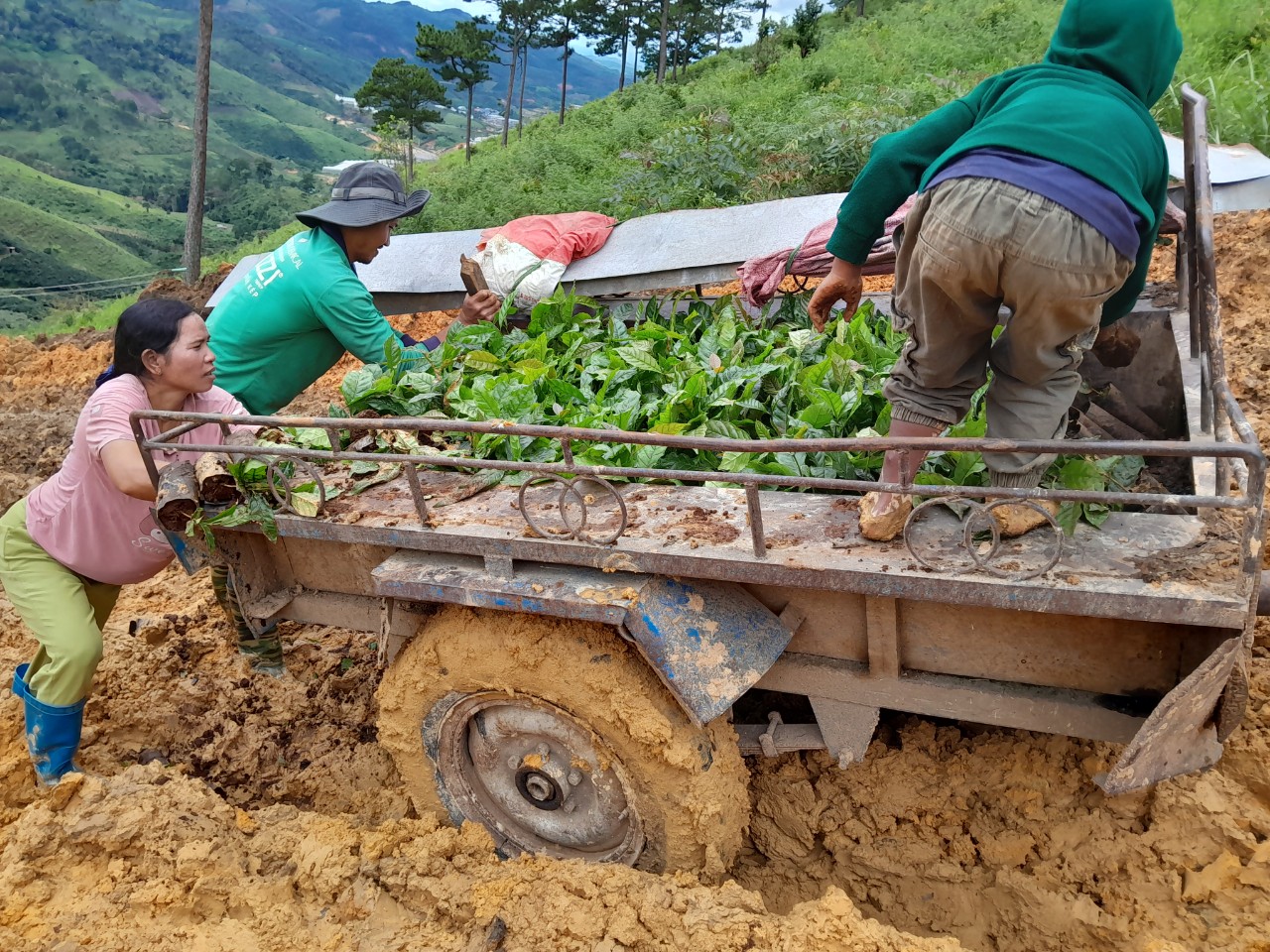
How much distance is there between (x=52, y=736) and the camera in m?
2.95

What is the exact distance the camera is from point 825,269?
412 centimetres

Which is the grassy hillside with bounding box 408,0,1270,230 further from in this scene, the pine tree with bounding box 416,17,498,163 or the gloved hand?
the pine tree with bounding box 416,17,498,163

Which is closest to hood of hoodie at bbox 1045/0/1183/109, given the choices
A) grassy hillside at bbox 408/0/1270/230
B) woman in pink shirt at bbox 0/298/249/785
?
woman in pink shirt at bbox 0/298/249/785

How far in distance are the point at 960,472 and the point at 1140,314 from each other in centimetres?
151

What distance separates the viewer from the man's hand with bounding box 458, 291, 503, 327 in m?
4.09

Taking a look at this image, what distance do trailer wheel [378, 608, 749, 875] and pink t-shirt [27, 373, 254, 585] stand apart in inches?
42.3

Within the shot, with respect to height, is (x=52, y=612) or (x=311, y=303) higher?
(x=311, y=303)

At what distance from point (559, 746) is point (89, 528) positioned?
1.77 meters

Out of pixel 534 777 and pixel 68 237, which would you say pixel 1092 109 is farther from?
pixel 68 237

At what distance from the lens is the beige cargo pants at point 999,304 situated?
1719mm

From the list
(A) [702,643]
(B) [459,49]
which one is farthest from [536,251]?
(B) [459,49]

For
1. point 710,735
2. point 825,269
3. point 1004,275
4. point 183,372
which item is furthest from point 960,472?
point 183,372

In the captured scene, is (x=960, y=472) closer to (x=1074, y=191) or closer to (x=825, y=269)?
(x=1074, y=191)

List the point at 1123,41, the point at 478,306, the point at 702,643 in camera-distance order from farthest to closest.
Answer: the point at 478,306 < the point at 702,643 < the point at 1123,41
